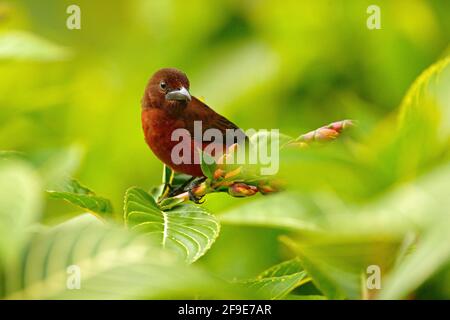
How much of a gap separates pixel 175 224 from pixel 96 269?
139 mm

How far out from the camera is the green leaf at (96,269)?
0.38m

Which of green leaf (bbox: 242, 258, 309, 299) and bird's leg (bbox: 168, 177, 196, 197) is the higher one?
bird's leg (bbox: 168, 177, 196, 197)

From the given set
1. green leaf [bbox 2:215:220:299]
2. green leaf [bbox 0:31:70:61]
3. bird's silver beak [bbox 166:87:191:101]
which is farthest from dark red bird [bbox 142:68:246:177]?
green leaf [bbox 2:215:220:299]

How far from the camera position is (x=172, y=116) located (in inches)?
31.4

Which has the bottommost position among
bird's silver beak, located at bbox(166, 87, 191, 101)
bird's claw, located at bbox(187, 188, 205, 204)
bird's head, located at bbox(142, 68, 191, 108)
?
bird's claw, located at bbox(187, 188, 205, 204)

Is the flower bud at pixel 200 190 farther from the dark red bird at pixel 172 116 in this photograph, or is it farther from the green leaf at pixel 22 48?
the green leaf at pixel 22 48

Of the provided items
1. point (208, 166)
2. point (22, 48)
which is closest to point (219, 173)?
point (208, 166)

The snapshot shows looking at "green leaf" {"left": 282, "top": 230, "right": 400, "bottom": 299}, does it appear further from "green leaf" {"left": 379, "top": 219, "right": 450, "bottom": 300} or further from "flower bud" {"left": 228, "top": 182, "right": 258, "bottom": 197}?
"green leaf" {"left": 379, "top": 219, "right": 450, "bottom": 300}

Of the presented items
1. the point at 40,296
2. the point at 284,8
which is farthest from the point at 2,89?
the point at 40,296

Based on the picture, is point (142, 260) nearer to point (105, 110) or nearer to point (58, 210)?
point (58, 210)

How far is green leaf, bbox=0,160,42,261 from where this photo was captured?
348 millimetres

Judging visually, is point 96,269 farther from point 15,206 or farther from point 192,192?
point 192,192

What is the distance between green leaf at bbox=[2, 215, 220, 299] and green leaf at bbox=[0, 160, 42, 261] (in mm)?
53

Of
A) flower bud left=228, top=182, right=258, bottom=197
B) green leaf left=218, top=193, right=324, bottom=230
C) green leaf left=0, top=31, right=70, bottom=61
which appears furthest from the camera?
green leaf left=0, top=31, right=70, bottom=61
